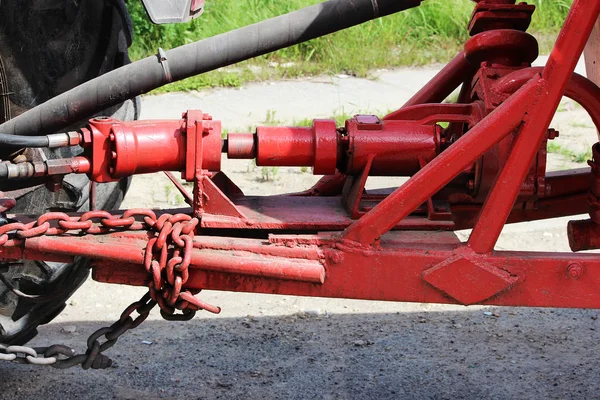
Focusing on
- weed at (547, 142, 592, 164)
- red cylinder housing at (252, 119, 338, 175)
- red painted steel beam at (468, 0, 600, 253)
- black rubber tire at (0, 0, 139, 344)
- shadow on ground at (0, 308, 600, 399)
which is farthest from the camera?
weed at (547, 142, 592, 164)

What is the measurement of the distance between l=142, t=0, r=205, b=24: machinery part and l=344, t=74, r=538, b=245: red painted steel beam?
82cm

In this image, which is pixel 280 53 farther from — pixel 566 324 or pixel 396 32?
pixel 566 324

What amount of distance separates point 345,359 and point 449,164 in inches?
55.5

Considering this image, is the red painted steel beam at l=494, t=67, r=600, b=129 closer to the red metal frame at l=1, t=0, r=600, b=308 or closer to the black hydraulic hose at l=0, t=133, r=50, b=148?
the red metal frame at l=1, t=0, r=600, b=308

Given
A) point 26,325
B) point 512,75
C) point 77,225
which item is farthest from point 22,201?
point 512,75

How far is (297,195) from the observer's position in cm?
298

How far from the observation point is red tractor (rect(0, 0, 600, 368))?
2373 millimetres

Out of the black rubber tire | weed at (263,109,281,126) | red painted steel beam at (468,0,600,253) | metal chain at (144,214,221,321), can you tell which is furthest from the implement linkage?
weed at (263,109,281,126)

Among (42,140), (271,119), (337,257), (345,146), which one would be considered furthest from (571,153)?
(42,140)

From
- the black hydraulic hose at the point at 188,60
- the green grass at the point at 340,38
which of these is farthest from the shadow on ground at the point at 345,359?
the green grass at the point at 340,38

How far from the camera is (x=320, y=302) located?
13.5 ft

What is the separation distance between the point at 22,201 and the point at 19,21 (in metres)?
0.55

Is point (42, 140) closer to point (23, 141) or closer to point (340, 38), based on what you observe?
point (23, 141)

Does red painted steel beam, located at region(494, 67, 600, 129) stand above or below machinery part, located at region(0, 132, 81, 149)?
above
